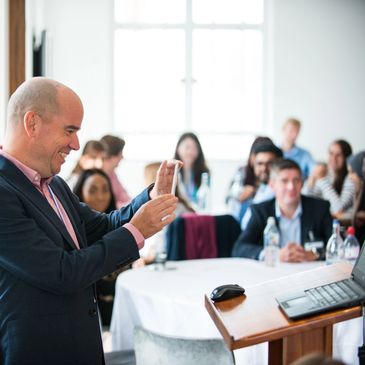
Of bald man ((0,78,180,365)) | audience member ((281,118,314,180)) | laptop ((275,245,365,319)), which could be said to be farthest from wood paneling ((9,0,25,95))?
audience member ((281,118,314,180))

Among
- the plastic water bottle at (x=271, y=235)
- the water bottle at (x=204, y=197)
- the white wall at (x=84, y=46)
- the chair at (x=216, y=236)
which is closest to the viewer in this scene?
the plastic water bottle at (x=271, y=235)

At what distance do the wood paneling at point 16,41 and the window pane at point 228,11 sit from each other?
17.7 feet

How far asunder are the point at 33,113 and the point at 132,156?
7.82 meters

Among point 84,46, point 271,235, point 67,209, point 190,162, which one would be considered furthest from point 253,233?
point 84,46

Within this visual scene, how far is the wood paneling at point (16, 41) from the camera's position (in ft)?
14.5

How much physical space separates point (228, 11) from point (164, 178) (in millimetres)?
7928

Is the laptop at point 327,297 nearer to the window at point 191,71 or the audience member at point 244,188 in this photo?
the audience member at point 244,188

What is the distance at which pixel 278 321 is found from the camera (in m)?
1.46

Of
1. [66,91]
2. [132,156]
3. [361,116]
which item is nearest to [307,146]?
[361,116]

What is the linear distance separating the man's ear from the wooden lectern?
64 centimetres

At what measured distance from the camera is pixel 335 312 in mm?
1421

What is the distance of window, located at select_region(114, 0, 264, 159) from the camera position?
9531 mm

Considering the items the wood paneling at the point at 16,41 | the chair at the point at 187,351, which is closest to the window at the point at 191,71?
the wood paneling at the point at 16,41

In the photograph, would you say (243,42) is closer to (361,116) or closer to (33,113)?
(361,116)
